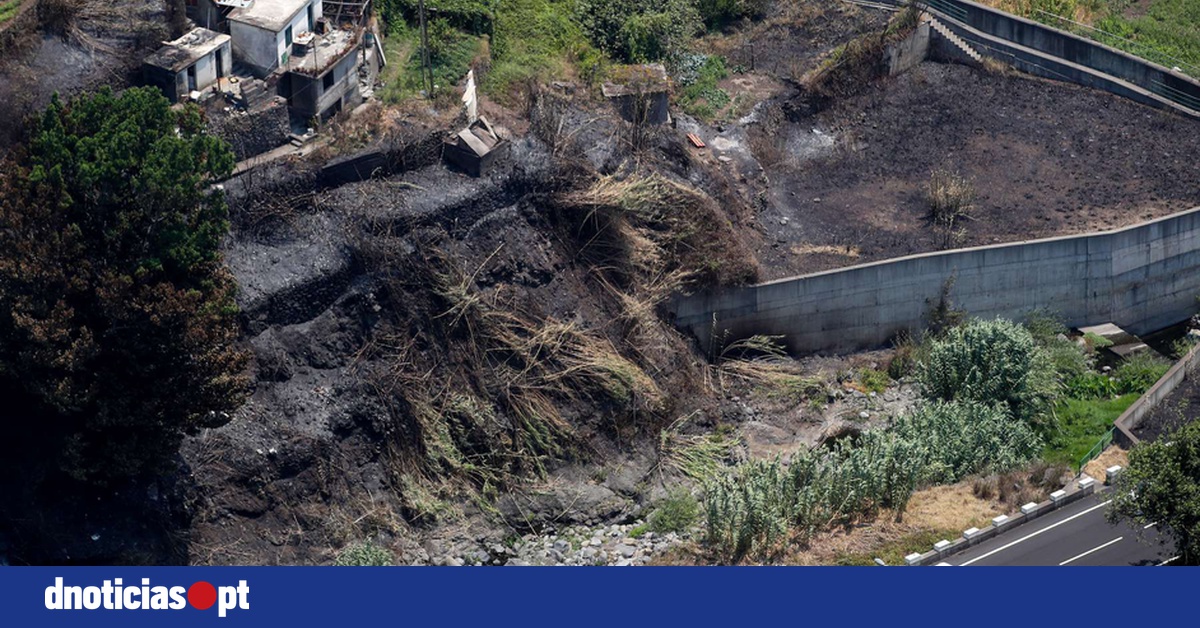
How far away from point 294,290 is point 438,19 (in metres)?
11.6

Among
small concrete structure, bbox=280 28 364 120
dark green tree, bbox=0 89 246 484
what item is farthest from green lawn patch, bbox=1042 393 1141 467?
dark green tree, bbox=0 89 246 484

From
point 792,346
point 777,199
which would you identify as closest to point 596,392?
point 792,346

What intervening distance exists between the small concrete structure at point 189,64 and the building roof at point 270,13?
0.86 m

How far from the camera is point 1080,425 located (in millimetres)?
48531

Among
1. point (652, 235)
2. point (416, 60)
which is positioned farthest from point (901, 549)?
point (416, 60)

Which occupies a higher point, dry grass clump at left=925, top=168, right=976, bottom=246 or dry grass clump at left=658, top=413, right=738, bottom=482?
dry grass clump at left=925, top=168, right=976, bottom=246

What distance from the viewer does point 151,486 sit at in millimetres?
41938

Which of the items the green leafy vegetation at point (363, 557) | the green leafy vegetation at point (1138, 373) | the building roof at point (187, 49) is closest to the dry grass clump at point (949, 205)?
the green leafy vegetation at point (1138, 373)

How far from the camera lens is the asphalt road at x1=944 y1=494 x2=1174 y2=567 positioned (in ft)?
134

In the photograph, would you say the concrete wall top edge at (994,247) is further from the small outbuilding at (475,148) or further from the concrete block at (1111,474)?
the concrete block at (1111,474)

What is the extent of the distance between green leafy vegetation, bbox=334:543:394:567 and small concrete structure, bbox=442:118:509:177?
10.9m

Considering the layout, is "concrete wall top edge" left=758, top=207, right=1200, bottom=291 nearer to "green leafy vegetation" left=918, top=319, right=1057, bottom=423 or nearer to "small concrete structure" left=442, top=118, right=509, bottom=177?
"green leafy vegetation" left=918, top=319, right=1057, bottom=423
